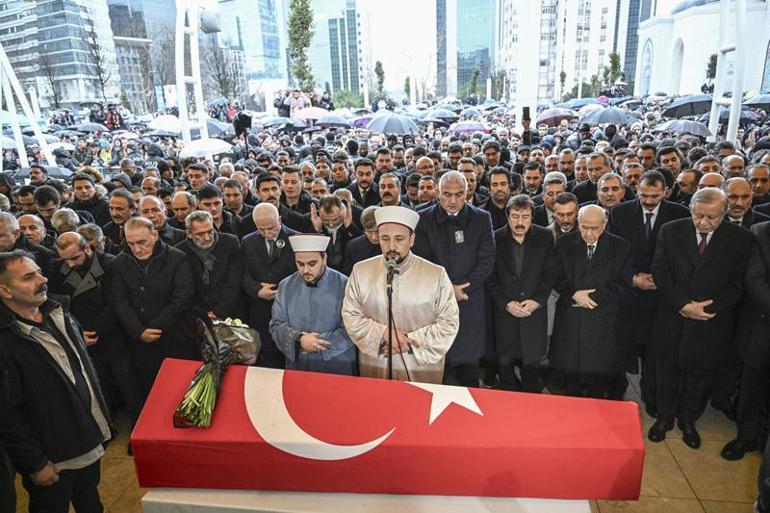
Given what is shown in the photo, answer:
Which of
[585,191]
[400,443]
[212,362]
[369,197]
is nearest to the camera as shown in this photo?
[400,443]

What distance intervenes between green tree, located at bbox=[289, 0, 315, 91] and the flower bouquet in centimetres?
2950

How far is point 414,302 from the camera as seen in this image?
10.8ft

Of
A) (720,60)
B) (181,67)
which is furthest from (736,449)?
(181,67)

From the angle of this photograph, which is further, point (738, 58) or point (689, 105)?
point (689, 105)

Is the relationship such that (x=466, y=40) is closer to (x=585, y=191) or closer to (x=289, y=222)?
(x=585, y=191)

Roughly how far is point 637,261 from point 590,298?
96 cm

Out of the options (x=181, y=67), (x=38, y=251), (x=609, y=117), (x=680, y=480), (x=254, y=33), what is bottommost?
(x=680, y=480)

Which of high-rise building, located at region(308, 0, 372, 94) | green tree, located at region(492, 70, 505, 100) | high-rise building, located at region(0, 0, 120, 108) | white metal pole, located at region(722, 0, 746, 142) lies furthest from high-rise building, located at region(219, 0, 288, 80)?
white metal pole, located at region(722, 0, 746, 142)

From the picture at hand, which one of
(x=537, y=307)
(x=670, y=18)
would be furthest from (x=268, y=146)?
(x=670, y=18)

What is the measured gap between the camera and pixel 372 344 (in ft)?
10.3

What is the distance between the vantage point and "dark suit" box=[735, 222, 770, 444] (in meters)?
3.48

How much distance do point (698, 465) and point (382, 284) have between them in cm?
268

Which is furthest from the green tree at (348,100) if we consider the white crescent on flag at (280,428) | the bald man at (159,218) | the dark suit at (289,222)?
the white crescent on flag at (280,428)

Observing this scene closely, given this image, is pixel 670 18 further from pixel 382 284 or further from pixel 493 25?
pixel 382 284
